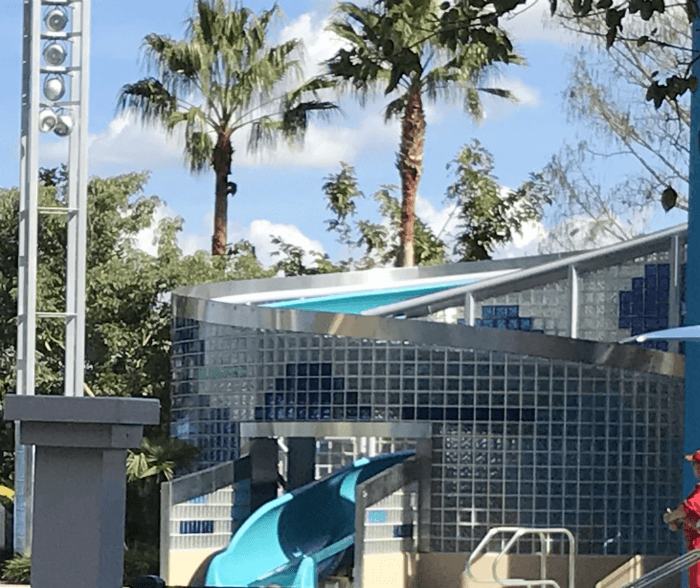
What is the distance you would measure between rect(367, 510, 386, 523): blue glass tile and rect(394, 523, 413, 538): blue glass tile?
0.72 ft

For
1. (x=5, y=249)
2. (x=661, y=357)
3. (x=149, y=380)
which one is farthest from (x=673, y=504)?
(x=5, y=249)

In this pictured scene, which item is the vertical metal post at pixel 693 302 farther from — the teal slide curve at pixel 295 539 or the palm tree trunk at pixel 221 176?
the palm tree trunk at pixel 221 176

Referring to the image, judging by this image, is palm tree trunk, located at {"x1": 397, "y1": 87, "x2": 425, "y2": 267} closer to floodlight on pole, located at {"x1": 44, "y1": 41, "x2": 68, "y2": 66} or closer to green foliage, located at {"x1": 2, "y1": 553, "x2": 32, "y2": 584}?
floodlight on pole, located at {"x1": 44, "y1": 41, "x2": 68, "y2": 66}

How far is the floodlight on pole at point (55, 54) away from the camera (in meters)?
18.5

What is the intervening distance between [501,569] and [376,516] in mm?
1307

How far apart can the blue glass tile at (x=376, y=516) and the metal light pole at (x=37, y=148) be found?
4.31 metres

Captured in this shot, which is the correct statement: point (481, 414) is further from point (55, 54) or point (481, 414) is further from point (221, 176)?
point (221, 176)

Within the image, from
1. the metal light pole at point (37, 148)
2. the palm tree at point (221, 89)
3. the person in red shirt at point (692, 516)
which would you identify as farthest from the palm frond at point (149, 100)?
the person in red shirt at point (692, 516)

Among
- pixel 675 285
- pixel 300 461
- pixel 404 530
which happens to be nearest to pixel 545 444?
pixel 404 530

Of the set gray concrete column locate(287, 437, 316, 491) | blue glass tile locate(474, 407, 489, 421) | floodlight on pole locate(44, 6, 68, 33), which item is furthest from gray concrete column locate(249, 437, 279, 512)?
floodlight on pole locate(44, 6, 68, 33)

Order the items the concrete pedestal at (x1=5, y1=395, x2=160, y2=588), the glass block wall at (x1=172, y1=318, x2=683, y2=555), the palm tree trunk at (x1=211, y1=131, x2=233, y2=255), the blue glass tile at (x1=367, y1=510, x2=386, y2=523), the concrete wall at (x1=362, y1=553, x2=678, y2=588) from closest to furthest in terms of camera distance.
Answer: the concrete pedestal at (x1=5, y1=395, x2=160, y2=588), the blue glass tile at (x1=367, y1=510, x2=386, y2=523), the concrete wall at (x1=362, y1=553, x2=678, y2=588), the glass block wall at (x1=172, y1=318, x2=683, y2=555), the palm tree trunk at (x1=211, y1=131, x2=233, y2=255)

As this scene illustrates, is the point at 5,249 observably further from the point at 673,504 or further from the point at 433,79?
the point at 673,504

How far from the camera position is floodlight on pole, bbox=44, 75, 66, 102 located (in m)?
18.4

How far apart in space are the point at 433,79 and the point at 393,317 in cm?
1362
